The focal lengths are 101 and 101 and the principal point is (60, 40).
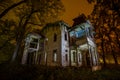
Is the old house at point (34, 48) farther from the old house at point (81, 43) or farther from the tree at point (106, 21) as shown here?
the tree at point (106, 21)

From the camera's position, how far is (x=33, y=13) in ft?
54.5

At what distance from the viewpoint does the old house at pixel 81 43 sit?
1714 centimetres

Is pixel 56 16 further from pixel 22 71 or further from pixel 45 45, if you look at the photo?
pixel 22 71

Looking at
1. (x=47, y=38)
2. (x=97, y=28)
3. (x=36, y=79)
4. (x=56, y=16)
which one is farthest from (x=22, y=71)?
(x=97, y=28)

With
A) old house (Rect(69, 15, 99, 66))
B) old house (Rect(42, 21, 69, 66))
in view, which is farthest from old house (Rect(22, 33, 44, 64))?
old house (Rect(69, 15, 99, 66))

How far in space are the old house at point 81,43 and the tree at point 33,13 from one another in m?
5.47

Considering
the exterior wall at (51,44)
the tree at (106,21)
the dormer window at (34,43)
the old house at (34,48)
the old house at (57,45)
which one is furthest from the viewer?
the dormer window at (34,43)

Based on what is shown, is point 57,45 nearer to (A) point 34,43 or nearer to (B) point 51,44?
(B) point 51,44

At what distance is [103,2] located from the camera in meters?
11.1

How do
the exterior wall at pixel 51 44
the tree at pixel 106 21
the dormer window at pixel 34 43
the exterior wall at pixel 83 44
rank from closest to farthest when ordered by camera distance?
the tree at pixel 106 21
the exterior wall at pixel 83 44
the exterior wall at pixel 51 44
the dormer window at pixel 34 43

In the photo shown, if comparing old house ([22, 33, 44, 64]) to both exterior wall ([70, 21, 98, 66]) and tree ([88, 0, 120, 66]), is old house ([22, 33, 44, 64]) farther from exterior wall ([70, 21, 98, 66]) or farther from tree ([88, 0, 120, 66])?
tree ([88, 0, 120, 66])

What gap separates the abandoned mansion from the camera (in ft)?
56.1

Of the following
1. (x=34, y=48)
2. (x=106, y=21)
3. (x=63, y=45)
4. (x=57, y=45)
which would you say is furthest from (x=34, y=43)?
(x=106, y=21)

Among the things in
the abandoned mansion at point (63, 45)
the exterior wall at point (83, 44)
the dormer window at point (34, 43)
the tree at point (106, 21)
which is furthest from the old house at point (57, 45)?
the tree at point (106, 21)
